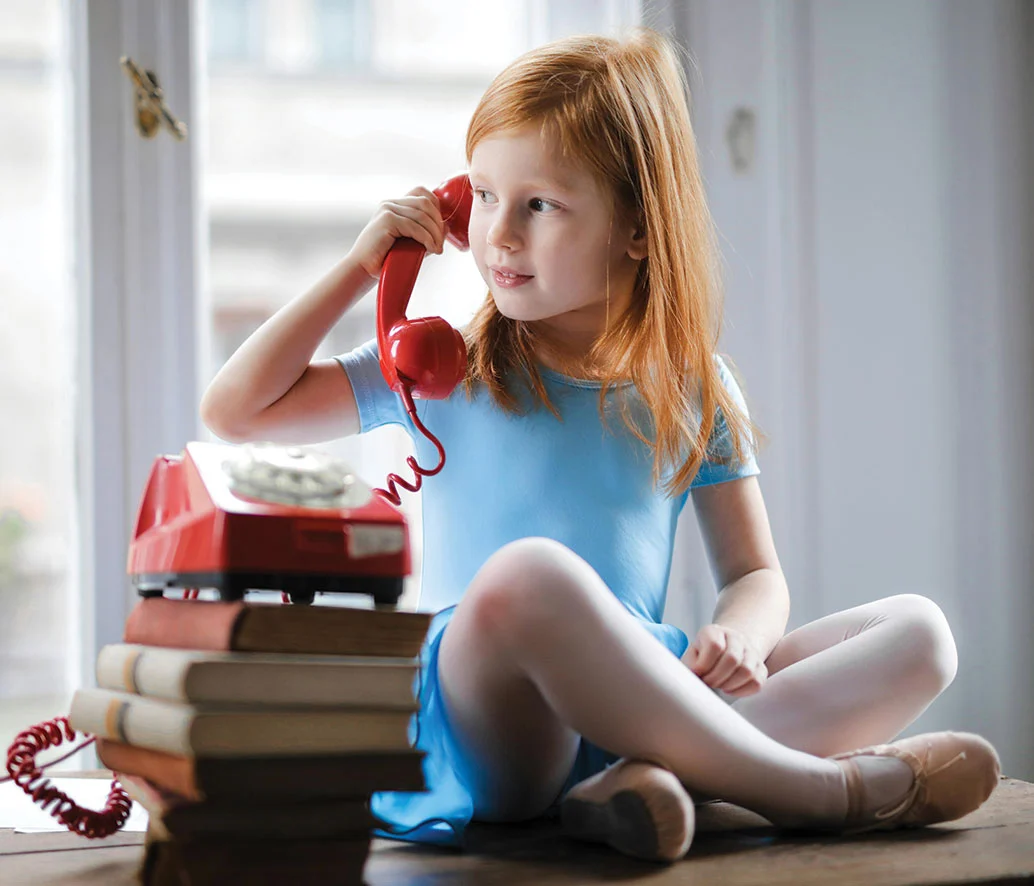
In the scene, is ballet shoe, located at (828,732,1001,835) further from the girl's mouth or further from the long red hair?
the girl's mouth

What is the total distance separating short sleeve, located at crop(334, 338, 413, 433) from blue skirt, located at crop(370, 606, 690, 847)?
0.25m

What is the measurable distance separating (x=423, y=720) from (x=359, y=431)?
1.07 feet

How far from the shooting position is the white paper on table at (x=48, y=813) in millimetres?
926

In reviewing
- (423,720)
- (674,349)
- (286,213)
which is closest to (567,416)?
(674,349)

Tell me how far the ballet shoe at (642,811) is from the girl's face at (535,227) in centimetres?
41

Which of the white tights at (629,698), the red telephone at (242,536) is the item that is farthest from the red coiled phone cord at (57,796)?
the white tights at (629,698)

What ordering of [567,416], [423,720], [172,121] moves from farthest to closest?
[172,121]
[567,416]
[423,720]

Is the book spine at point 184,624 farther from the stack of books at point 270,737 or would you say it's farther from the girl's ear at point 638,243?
the girl's ear at point 638,243

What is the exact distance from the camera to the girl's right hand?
1.03 meters

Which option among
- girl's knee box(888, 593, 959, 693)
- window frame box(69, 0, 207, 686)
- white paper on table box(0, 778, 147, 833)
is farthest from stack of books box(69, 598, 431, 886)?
window frame box(69, 0, 207, 686)

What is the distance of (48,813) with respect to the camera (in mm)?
984

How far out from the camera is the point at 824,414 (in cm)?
166

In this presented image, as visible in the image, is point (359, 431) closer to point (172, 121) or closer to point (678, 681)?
point (678, 681)

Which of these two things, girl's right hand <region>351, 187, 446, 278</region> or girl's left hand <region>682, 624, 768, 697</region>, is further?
girl's right hand <region>351, 187, 446, 278</region>
